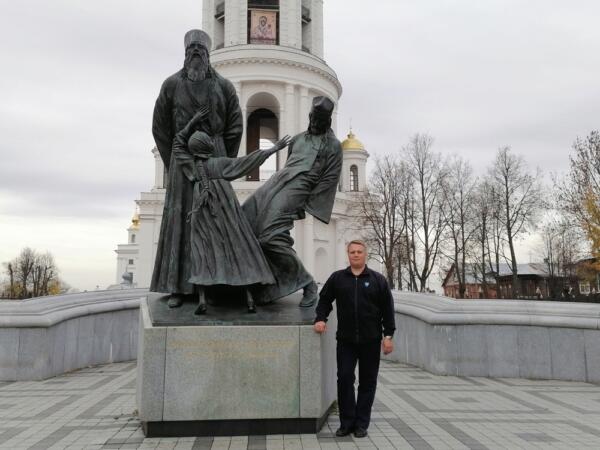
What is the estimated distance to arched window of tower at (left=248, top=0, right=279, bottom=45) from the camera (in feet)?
141

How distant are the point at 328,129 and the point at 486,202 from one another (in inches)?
1232

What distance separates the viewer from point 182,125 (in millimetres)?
5801

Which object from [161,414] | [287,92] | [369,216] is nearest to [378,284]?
[161,414]

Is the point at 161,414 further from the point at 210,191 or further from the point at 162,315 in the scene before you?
the point at 210,191

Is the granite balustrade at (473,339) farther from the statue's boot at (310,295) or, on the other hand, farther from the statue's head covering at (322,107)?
the statue's head covering at (322,107)

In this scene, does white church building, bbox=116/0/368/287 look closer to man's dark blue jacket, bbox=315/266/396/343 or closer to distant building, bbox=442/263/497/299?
distant building, bbox=442/263/497/299

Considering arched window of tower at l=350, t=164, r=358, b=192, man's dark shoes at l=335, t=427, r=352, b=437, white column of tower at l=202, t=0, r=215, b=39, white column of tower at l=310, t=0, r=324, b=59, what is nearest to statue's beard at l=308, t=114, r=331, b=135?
man's dark shoes at l=335, t=427, r=352, b=437

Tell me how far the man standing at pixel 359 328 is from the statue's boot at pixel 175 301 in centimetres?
155

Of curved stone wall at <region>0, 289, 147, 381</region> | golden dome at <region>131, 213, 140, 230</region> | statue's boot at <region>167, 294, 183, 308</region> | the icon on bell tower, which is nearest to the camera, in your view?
statue's boot at <region>167, 294, 183, 308</region>

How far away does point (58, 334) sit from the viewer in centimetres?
897

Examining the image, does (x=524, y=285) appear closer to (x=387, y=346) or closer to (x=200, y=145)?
(x=387, y=346)

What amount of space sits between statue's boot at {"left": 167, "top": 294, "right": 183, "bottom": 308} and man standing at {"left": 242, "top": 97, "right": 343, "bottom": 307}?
2.57 feet

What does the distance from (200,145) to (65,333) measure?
5.51 meters

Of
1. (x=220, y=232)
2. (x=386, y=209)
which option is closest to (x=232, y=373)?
(x=220, y=232)
